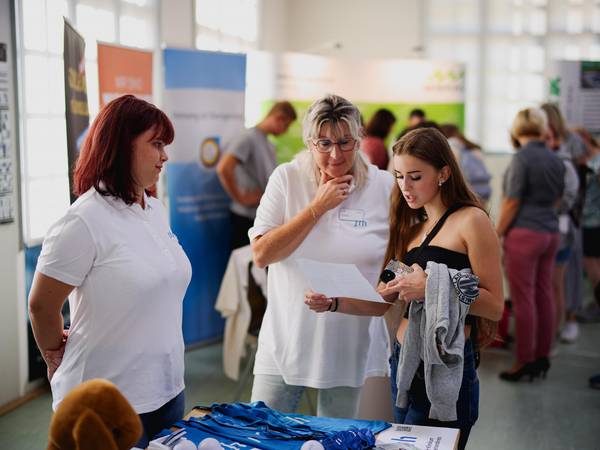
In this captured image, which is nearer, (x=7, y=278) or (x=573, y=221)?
(x=7, y=278)

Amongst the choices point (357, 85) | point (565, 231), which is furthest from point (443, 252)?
point (357, 85)

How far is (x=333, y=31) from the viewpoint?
9203 mm

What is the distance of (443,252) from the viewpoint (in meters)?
2.02

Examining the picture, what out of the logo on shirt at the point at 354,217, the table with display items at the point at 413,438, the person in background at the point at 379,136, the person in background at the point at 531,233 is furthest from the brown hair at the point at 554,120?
the table with display items at the point at 413,438

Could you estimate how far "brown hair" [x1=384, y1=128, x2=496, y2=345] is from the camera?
2043 mm

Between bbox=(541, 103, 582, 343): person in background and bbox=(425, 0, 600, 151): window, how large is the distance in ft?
11.1

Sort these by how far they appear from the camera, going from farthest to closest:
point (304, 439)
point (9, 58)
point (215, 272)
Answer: point (215, 272)
point (9, 58)
point (304, 439)

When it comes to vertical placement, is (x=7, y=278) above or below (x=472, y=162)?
below

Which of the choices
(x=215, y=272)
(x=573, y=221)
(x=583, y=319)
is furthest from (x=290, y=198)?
(x=583, y=319)

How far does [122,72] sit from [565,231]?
307cm

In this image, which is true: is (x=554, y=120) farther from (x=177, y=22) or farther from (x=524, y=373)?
(x=177, y=22)

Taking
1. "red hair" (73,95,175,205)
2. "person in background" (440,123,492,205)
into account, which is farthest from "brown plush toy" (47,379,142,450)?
"person in background" (440,123,492,205)

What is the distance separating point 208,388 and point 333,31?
19.3ft

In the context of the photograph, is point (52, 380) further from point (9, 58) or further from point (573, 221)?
point (573, 221)
